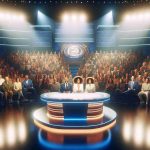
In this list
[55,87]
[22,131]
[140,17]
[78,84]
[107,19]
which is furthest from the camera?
[107,19]

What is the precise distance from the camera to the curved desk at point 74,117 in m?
5.00

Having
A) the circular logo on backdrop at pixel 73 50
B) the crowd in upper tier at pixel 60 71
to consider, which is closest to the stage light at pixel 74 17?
the circular logo on backdrop at pixel 73 50

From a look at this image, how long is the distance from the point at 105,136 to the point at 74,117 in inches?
33.1

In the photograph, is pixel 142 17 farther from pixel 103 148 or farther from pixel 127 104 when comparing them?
pixel 103 148

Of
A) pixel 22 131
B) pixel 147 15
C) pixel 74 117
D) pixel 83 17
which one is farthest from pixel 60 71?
pixel 74 117

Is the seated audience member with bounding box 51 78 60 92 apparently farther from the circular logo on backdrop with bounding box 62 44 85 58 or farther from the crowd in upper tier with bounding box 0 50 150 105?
the circular logo on backdrop with bounding box 62 44 85 58

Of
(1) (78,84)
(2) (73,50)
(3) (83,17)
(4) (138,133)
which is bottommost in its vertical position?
(4) (138,133)

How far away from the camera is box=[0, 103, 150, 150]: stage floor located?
4.66 m

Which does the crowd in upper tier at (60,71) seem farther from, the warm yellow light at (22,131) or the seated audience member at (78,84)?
the warm yellow light at (22,131)

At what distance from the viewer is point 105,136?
5.30 m

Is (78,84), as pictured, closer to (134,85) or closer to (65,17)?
(134,85)

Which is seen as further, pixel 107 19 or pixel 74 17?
pixel 74 17

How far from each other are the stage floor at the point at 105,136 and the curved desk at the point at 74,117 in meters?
0.26

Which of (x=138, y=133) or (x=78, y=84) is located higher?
(x=78, y=84)
